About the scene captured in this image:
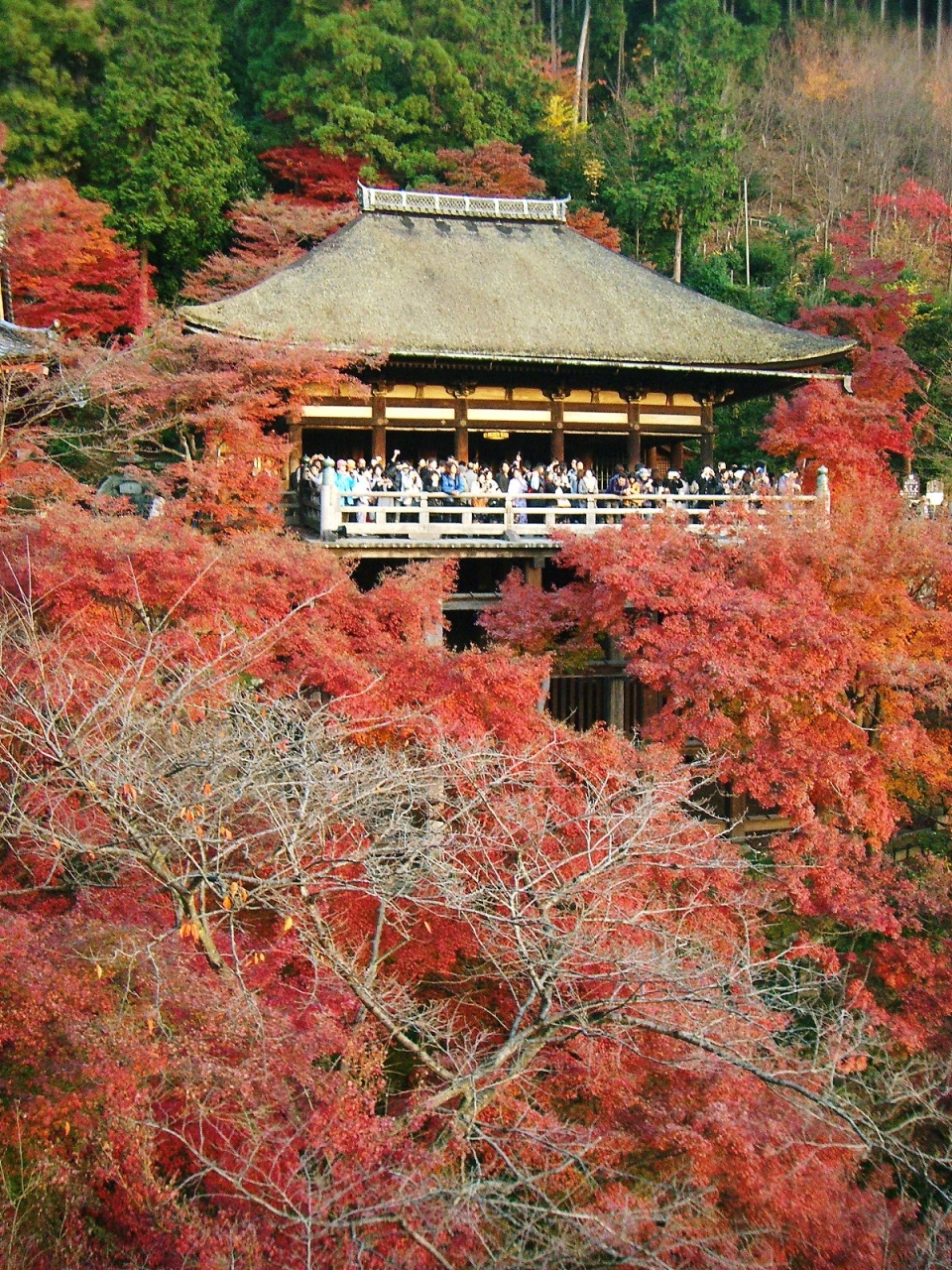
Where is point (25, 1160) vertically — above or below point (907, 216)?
below

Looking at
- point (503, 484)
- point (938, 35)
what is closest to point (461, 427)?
point (503, 484)

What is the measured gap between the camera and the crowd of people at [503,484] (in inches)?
577

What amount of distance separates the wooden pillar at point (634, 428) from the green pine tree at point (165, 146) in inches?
504

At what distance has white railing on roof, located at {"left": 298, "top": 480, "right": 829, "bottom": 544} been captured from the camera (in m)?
14.1

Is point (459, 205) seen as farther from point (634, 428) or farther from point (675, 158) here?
point (675, 158)

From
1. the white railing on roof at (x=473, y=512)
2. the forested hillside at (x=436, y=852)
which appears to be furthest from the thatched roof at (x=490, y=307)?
the white railing on roof at (x=473, y=512)

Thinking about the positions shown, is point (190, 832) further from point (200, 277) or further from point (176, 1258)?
point (200, 277)

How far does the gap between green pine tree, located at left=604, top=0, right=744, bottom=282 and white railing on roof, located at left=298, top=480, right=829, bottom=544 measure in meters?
16.6

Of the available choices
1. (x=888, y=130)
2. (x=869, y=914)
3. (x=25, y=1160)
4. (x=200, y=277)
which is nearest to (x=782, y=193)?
(x=888, y=130)

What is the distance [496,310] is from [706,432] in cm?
452

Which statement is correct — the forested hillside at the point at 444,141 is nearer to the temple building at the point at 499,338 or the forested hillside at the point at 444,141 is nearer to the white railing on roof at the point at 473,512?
the temple building at the point at 499,338

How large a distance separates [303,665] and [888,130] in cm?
3616

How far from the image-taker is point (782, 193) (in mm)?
36938

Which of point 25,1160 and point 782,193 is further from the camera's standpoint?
point 782,193
